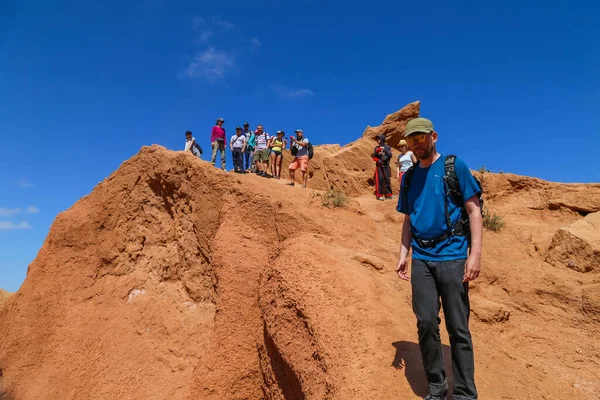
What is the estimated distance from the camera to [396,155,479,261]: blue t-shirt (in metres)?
3.02

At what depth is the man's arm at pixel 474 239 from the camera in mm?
2891

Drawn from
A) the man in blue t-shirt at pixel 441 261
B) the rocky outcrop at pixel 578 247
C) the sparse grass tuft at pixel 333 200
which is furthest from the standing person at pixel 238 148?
the man in blue t-shirt at pixel 441 261

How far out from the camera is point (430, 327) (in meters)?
3.01

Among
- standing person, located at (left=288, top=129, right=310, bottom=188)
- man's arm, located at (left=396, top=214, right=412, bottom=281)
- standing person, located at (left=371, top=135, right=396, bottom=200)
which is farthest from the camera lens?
standing person, located at (left=371, top=135, right=396, bottom=200)

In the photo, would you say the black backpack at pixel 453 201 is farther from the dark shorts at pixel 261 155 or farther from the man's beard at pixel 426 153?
the dark shorts at pixel 261 155

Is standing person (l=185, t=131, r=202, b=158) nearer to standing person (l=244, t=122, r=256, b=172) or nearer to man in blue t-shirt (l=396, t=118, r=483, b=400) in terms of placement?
standing person (l=244, t=122, r=256, b=172)

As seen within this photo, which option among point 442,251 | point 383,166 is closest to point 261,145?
point 383,166

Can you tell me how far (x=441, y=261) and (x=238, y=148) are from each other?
957 centimetres

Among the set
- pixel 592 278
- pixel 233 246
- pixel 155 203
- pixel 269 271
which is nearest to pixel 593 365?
pixel 592 278

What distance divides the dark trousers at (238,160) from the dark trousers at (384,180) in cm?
421

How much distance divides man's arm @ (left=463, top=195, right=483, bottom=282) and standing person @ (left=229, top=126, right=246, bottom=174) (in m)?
9.39

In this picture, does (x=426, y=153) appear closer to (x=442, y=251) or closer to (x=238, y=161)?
(x=442, y=251)

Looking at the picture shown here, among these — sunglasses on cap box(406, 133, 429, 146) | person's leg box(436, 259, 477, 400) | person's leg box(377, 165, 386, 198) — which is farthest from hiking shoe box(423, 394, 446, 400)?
person's leg box(377, 165, 386, 198)

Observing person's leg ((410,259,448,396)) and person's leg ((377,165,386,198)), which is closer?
person's leg ((410,259,448,396))
